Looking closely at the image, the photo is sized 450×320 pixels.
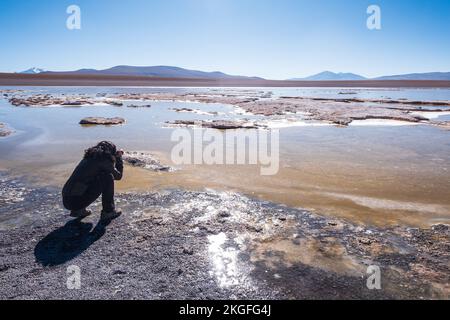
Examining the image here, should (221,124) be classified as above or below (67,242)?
above

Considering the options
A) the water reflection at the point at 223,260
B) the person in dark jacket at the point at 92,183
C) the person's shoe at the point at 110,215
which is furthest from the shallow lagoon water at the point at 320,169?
the water reflection at the point at 223,260

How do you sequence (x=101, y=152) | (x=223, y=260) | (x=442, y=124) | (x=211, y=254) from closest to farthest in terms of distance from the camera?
(x=223, y=260) → (x=211, y=254) → (x=101, y=152) → (x=442, y=124)

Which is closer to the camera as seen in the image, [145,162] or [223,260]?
[223,260]

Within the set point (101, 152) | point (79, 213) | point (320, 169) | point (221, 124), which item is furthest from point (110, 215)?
point (221, 124)

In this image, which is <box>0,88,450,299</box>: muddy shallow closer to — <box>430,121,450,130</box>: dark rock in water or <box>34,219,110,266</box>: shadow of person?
<box>34,219,110,266</box>: shadow of person

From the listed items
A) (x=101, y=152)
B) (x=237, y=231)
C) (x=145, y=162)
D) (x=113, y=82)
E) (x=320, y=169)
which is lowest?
(x=237, y=231)

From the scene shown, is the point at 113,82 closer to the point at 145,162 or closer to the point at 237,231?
the point at 145,162

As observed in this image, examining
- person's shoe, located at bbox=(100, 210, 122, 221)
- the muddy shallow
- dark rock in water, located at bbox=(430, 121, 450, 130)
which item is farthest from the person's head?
dark rock in water, located at bbox=(430, 121, 450, 130)

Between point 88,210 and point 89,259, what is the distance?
1.65 m

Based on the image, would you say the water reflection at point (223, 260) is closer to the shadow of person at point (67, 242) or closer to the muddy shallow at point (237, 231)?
the muddy shallow at point (237, 231)

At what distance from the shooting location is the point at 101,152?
18.7 feet

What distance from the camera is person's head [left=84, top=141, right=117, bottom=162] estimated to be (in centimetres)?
570

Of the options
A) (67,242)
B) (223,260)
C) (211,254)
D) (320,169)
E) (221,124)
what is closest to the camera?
(223,260)

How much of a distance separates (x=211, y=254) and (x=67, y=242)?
7.04 feet
